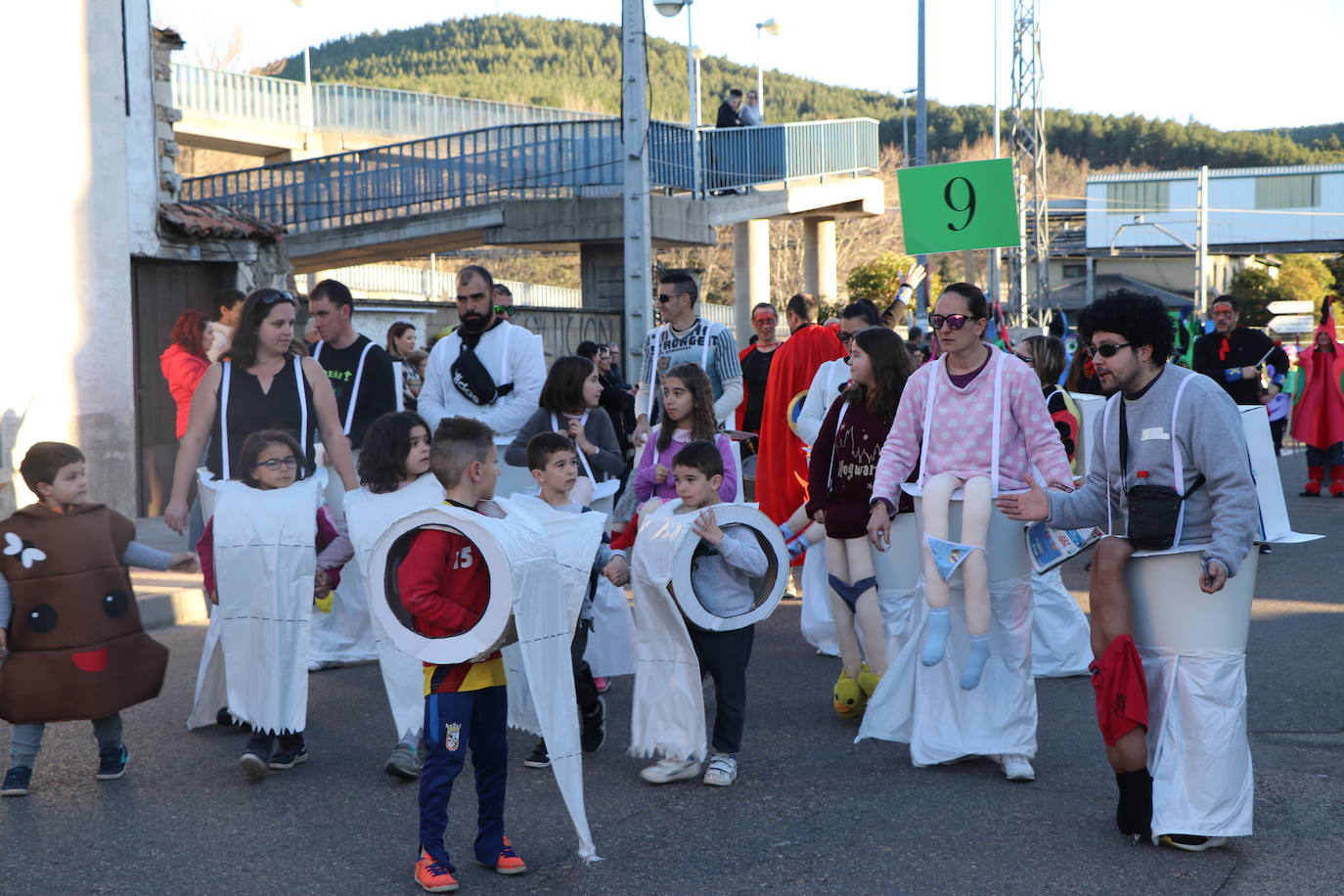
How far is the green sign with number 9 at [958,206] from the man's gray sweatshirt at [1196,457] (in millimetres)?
5933

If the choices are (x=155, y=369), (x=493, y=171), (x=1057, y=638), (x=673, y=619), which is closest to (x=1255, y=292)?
(x=493, y=171)

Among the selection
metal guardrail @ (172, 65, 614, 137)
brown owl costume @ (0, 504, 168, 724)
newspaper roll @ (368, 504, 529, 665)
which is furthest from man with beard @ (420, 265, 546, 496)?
metal guardrail @ (172, 65, 614, 137)

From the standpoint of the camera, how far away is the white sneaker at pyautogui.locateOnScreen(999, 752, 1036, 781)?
527 centimetres

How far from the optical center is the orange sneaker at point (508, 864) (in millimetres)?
4328

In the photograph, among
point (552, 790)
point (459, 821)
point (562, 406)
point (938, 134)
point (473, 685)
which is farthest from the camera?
point (938, 134)

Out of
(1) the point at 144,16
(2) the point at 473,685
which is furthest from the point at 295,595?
(1) the point at 144,16

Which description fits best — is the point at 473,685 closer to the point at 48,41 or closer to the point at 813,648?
the point at 813,648

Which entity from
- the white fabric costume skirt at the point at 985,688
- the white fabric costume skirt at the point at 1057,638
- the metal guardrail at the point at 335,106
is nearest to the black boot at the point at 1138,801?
the white fabric costume skirt at the point at 985,688

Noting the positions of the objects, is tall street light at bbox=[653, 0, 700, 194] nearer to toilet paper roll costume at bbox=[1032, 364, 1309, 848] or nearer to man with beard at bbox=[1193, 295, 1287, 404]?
man with beard at bbox=[1193, 295, 1287, 404]

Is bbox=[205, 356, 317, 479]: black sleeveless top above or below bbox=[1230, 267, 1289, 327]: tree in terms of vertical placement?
below

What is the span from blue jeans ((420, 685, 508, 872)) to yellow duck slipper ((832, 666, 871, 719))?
2.21 metres

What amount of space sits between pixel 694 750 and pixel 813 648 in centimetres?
254

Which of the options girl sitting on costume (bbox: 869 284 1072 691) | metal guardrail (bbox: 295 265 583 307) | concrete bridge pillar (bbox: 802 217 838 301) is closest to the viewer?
girl sitting on costume (bbox: 869 284 1072 691)

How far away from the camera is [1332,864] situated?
14.3ft
